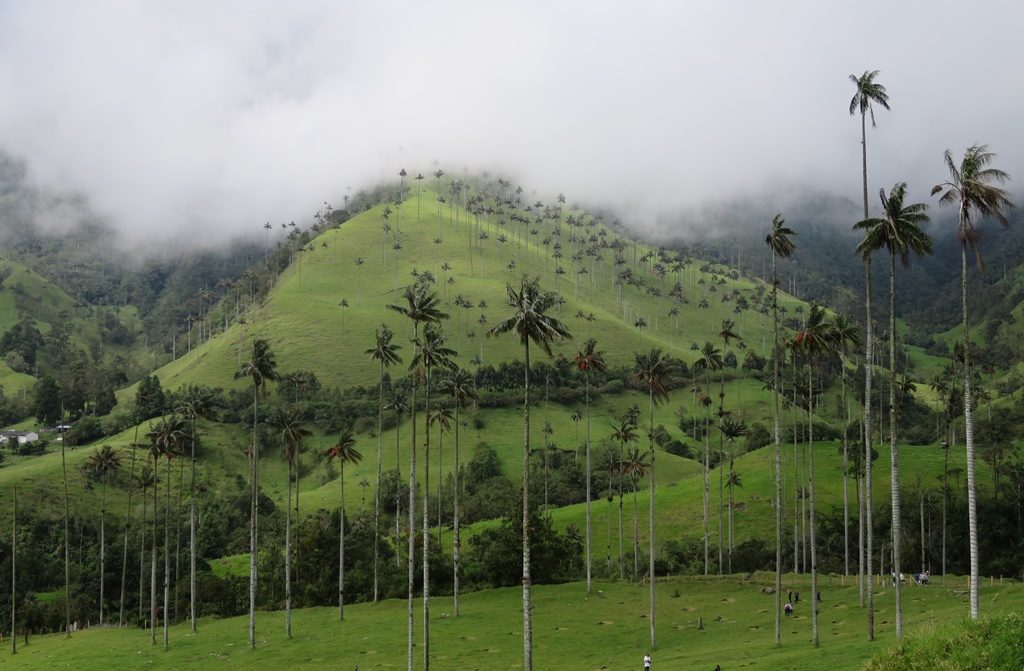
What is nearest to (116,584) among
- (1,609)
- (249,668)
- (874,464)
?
(1,609)

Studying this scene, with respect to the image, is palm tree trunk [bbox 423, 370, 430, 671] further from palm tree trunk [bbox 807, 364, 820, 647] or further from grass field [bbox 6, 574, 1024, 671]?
palm tree trunk [bbox 807, 364, 820, 647]

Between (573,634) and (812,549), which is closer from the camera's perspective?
(573,634)

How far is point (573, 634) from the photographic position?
72875 millimetres

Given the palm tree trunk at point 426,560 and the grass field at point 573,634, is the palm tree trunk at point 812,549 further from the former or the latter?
the palm tree trunk at point 426,560

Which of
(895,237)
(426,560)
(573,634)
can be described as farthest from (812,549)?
(426,560)

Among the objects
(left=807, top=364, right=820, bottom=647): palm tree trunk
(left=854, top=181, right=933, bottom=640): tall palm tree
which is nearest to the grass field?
(left=807, top=364, right=820, bottom=647): palm tree trunk

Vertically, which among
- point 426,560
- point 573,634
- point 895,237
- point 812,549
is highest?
point 895,237

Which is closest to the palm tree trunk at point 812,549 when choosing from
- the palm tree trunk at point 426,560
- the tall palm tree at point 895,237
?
the tall palm tree at point 895,237

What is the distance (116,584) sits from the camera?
12900 centimetres

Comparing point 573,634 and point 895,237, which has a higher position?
point 895,237

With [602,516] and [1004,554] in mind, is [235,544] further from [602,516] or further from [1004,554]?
[1004,554]

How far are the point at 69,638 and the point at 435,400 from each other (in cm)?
10974

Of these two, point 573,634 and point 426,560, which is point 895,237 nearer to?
point 426,560

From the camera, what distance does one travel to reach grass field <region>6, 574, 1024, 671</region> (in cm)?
5894
